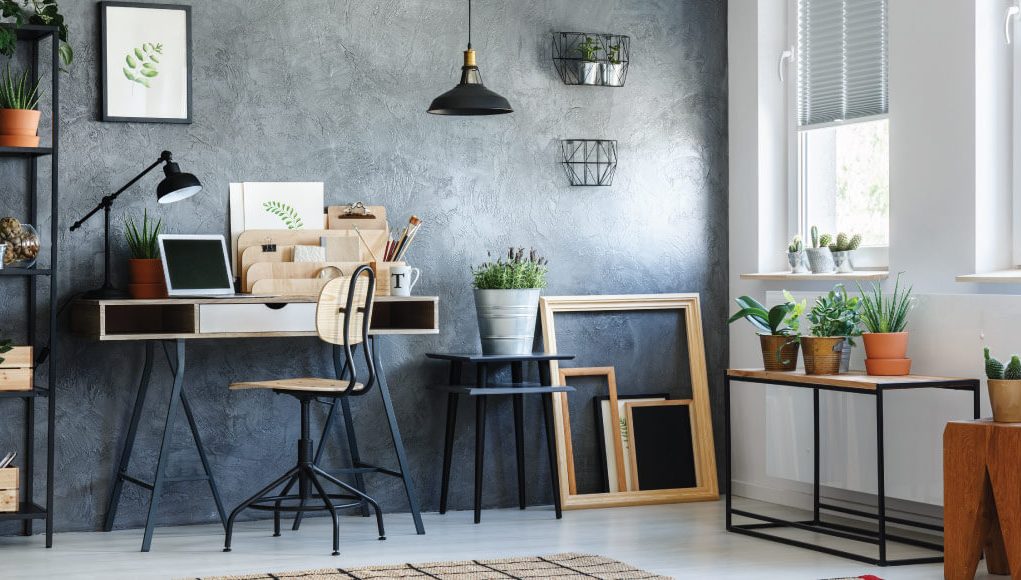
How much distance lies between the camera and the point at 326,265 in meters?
5.38

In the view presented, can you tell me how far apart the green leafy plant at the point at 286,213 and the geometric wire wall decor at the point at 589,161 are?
130cm

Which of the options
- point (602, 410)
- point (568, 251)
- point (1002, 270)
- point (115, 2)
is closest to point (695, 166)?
point (568, 251)

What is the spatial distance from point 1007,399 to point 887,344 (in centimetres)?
66

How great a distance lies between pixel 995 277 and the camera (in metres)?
4.60

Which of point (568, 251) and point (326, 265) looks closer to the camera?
point (326, 265)

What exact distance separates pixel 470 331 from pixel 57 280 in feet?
5.86

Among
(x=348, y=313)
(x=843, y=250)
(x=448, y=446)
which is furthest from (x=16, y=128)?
(x=843, y=250)

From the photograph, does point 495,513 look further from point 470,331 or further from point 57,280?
point 57,280

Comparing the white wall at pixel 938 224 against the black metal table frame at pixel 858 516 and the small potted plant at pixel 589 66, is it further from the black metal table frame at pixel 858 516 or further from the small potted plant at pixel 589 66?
the small potted plant at pixel 589 66

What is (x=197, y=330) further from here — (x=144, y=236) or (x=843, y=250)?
(x=843, y=250)

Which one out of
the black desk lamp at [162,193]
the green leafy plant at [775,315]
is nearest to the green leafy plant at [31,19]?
the black desk lamp at [162,193]

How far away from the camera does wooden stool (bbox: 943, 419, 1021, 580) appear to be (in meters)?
4.00

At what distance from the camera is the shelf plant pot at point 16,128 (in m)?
4.82

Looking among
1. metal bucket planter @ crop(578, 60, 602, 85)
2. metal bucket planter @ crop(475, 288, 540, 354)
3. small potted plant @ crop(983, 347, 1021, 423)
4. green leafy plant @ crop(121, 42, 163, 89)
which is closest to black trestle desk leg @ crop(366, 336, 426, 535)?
metal bucket planter @ crop(475, 288, 540, 354)
